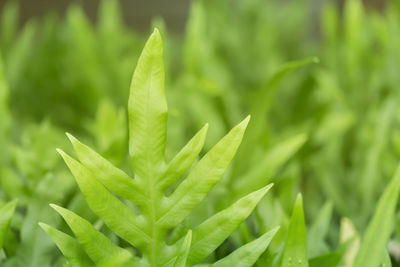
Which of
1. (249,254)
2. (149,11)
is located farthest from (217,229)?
(149,11)

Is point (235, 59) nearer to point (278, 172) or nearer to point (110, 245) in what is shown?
point (278, 172)

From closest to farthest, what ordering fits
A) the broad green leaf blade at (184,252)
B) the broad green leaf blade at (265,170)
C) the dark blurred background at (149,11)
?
the broad green leaf blade at (184,252) → the broad green leaf blade at (265,170) → the dark blurred background at (149,11)

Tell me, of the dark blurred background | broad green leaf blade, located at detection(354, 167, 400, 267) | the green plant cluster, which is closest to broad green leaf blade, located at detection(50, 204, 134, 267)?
the green plant cluster

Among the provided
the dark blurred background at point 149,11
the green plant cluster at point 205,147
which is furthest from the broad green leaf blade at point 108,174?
the dark blurred background at point 149,11

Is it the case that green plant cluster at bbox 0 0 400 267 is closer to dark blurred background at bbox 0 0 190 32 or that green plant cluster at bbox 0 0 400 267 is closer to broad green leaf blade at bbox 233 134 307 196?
broad green leaf blade at bbox 233 134 307 196

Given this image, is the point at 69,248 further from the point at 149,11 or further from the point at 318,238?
the point at 149,11

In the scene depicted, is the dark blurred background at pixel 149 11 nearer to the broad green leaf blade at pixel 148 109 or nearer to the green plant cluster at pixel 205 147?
the green plant cluster at pixel 205 147

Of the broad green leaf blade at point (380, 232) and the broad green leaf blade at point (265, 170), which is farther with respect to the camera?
the broad green leaf blade at point (265, 170)

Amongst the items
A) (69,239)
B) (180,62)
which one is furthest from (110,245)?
(180,62)
